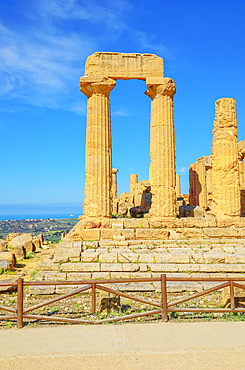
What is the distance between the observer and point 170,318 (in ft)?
20.9

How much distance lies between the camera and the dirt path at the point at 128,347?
4.42m

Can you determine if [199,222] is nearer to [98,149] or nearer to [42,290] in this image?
[98,149]

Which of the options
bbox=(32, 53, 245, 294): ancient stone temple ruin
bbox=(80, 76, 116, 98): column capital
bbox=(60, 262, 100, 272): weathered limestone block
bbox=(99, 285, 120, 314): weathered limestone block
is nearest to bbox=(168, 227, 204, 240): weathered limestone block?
bbox=(32, 53, 245, 294): ancient stone temple ruin

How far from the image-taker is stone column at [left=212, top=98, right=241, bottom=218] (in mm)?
14656

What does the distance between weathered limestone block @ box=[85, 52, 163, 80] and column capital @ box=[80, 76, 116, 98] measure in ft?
1.01

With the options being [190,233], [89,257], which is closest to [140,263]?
[89,257]

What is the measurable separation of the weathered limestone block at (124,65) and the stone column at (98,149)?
47 centimetres

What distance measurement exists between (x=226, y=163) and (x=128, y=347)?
37.8 feet

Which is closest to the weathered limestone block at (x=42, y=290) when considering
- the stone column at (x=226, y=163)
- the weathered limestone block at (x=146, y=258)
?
the weathered limestone block at (x=146, y=258)

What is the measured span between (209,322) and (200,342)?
43.1 inches

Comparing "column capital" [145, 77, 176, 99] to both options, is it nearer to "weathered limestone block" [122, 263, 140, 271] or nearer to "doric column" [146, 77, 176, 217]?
"doric column" [146, 77, 176, 217]

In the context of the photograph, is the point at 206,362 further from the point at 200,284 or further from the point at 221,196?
the point at 221,196

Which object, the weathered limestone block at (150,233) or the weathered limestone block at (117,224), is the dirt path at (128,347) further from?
the weathered limestone block at (117,224)

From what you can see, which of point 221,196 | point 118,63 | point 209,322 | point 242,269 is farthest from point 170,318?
point 118,63
